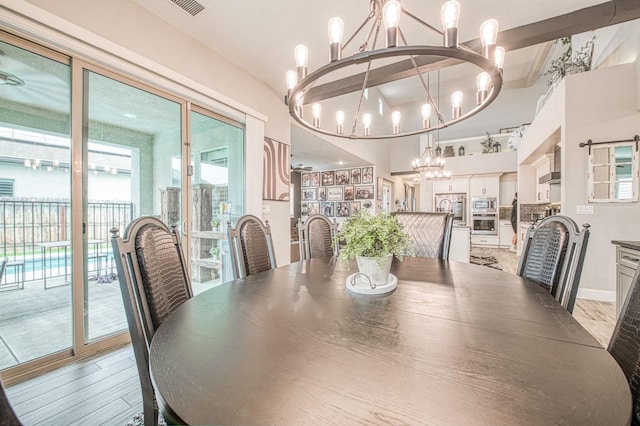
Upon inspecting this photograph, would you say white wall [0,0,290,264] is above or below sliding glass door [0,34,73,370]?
above

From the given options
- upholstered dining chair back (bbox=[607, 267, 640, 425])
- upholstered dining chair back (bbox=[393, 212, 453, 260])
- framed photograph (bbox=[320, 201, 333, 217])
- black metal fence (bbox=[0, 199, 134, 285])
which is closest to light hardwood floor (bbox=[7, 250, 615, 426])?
black metal fence (bbox=[0, 199, 134, 285])

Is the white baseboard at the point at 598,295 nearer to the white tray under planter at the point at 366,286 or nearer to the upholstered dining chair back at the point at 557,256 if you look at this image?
the upholstered dining chair back at the point at 557,256

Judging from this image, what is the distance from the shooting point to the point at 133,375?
5.83ft

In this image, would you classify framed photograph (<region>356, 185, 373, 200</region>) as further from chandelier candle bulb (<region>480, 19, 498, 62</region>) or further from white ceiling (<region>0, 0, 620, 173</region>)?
chandelier candle bulb (<region>480, 19, 498, 62</region>)

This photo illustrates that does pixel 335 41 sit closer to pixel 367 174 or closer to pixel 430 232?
pixel 430 232

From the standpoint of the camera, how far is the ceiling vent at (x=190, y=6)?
2216mm

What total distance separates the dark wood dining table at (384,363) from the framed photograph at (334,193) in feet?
23.7

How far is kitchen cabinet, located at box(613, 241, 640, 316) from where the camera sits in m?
1.87

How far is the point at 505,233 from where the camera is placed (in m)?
7.76

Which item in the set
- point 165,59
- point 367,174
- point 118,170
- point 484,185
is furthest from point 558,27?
point 484,185

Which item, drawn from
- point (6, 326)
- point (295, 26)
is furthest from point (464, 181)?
point (6, 326)

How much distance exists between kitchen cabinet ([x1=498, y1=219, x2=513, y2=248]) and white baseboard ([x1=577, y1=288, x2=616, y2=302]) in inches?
187

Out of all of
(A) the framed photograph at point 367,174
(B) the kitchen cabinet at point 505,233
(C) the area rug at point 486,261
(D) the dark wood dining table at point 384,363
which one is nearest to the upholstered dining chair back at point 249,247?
(D) the dark wood dining table at point 384,363

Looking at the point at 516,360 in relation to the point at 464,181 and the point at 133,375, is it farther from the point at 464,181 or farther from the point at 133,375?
the point at 464,181
